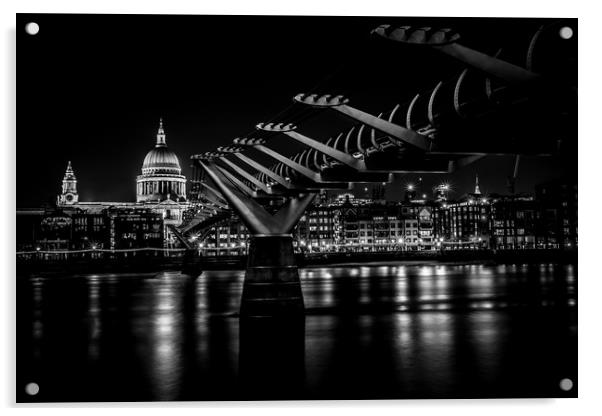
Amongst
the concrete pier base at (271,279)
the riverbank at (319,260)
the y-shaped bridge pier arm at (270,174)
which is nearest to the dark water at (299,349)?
the concrete pier base at (271,279)

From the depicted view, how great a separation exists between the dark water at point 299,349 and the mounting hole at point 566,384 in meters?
0.06

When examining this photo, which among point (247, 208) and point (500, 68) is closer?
point (500, 68)

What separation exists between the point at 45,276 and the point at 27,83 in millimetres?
40574

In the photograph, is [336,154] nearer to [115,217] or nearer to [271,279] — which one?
[271,279]

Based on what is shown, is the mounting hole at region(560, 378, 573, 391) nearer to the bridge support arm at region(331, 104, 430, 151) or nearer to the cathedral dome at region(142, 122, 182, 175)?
the bridge support arm at region(331, 104, 430, 151)

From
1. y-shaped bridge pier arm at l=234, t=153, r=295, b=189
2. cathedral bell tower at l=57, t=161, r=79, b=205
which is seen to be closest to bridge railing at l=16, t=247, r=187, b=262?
cathedral bell tower at l=57, t=161, r=79, b=205

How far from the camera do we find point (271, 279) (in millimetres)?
18984

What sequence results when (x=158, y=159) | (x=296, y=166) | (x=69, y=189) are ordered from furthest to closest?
(x=158, y=159) → (x=296, y=166) → (x=69, y=189)

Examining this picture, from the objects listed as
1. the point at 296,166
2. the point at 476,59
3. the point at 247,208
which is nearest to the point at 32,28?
the point at 476,59

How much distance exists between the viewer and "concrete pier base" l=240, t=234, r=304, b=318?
1859 cm

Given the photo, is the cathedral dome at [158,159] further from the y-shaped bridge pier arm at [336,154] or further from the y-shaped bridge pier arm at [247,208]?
the y-shaped bridge pier arm at [336,154]

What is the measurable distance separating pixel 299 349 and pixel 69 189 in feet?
19.1

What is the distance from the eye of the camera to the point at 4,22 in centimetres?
1012

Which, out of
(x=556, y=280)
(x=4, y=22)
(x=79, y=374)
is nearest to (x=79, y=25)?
(x=4, y=22)
